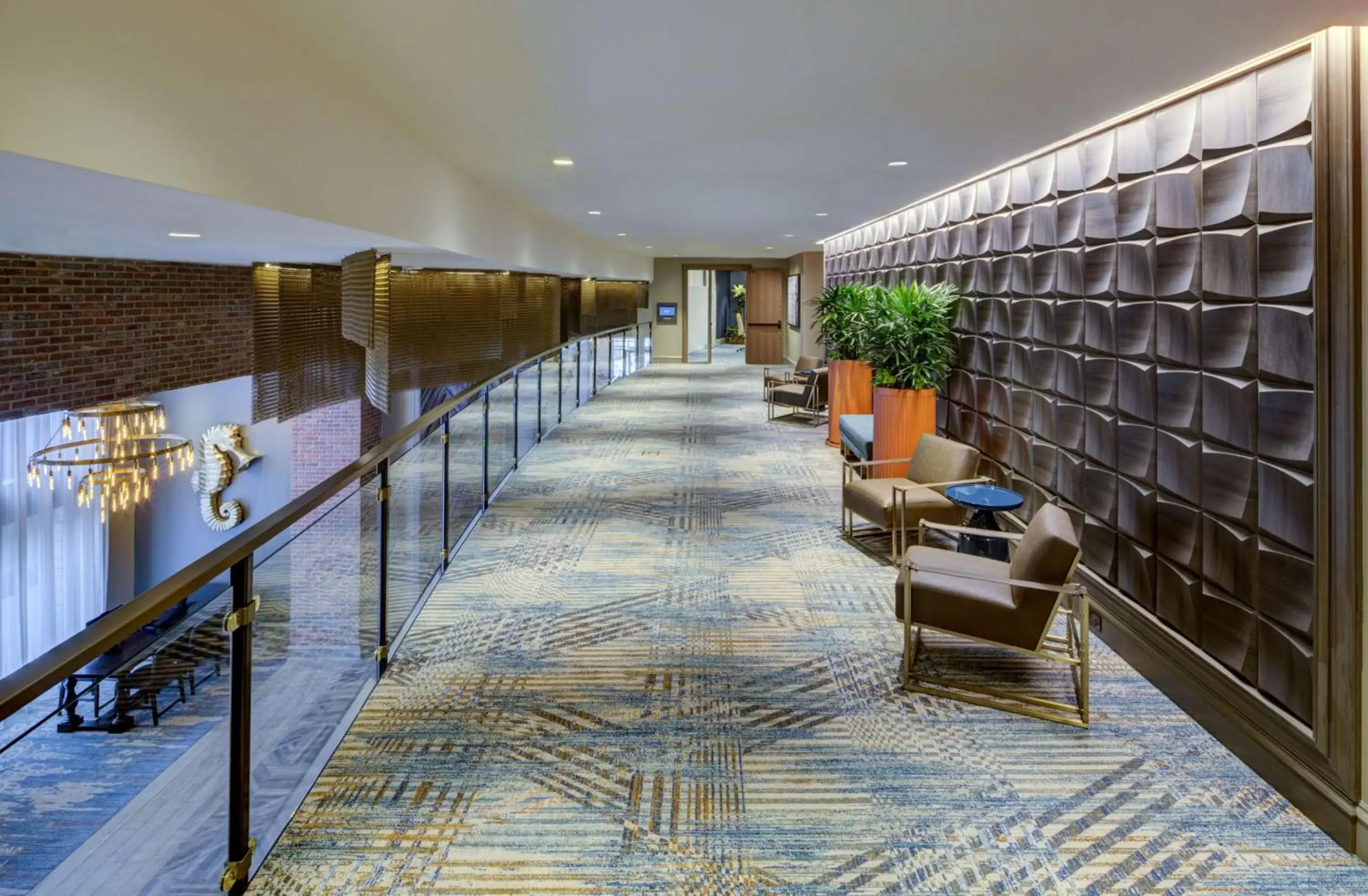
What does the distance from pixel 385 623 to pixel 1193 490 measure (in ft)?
10.9

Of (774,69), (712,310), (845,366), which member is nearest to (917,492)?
(774,69)

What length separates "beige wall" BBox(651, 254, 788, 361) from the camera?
22266mm

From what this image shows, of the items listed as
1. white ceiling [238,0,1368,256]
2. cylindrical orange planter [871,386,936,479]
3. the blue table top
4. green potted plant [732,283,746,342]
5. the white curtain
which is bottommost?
the white curtain

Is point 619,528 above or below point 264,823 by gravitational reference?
above

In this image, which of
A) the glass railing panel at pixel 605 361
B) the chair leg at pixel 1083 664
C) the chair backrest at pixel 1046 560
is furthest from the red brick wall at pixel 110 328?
the chair leg at pixel 1083 664

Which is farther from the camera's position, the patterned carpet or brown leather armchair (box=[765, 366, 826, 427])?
brown leather armchair (box=[765, 366, 826, 427])

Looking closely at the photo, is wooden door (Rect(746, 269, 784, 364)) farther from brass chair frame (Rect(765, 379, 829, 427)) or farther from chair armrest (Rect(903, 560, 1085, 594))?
chair armrest (Rect(903, 560, 1085, 594))

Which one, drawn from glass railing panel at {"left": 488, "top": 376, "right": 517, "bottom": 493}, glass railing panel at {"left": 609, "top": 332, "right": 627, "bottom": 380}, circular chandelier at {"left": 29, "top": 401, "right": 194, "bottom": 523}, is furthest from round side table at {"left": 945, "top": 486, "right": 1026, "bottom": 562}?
glass railing panel at {"left": 609, "top": 332, "right": 627, "bottom": 380}

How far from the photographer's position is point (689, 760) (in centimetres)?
312

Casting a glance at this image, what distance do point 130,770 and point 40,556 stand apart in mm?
13378

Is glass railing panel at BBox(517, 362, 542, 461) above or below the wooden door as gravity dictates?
below

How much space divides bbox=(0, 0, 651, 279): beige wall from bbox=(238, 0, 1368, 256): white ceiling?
17 cm

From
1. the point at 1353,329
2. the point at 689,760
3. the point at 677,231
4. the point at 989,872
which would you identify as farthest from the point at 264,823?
the point at 677,231

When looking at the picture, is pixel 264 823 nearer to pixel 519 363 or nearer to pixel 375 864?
pixel 375 864
